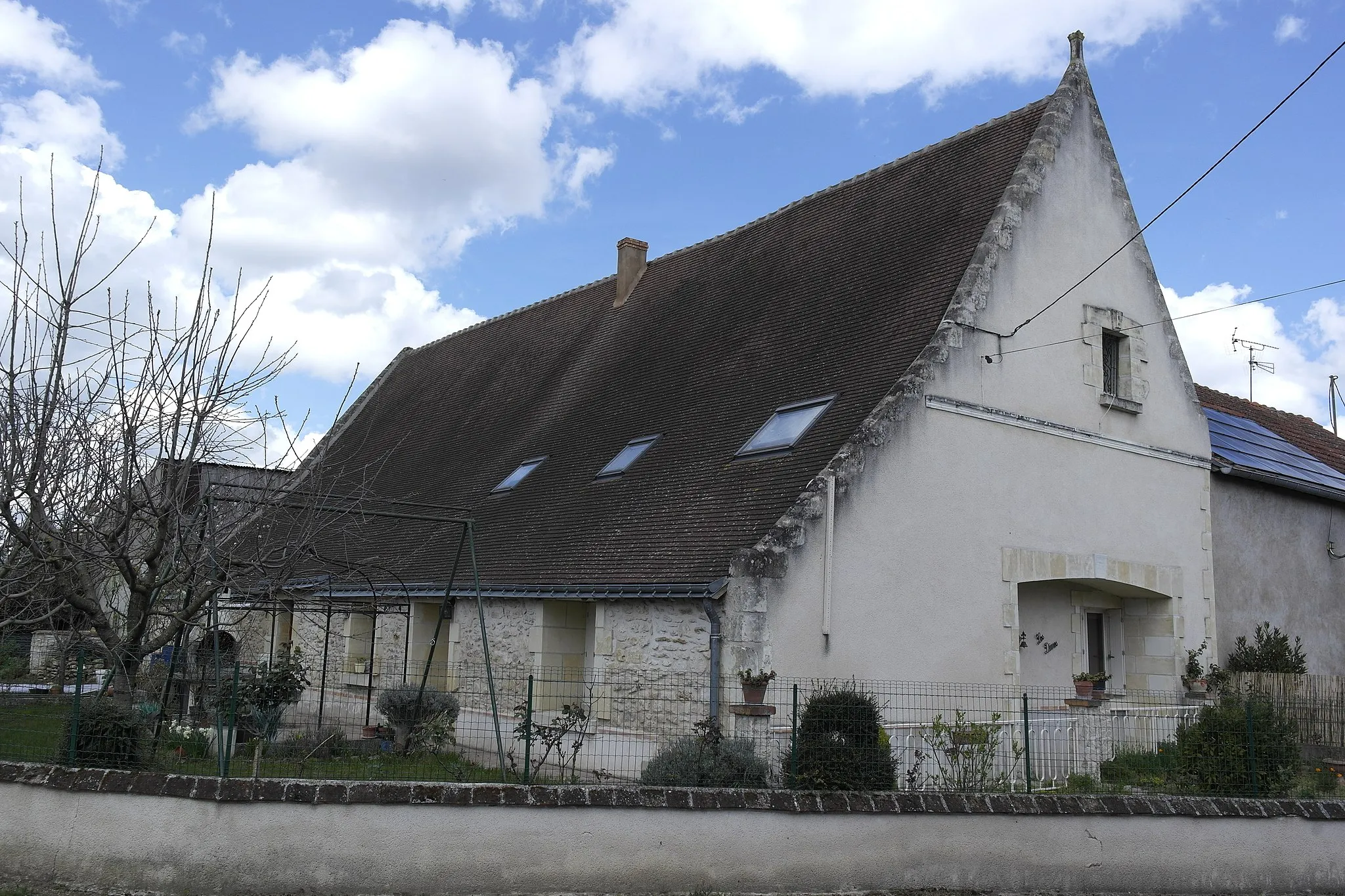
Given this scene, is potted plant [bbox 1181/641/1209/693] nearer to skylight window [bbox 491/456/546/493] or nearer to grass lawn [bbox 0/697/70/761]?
skylight window [bbox 491/456/546/493]

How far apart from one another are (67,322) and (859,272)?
8.39 meters

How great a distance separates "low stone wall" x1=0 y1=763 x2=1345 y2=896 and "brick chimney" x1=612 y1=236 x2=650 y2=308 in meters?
11.6

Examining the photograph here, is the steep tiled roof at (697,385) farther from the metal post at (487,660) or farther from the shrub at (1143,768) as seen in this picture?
the shrub at (1143,768)

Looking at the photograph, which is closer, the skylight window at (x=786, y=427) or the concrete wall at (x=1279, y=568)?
the skylight window at (x=786, y=427)

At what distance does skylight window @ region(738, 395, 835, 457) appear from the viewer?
431 inches

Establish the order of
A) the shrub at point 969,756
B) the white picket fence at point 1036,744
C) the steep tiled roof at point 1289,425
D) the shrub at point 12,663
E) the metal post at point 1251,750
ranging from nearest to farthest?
the shrub at point 969,756 → the white picket fence at point 1036,744 → the metal post at point 1251,750 → the shrub at point 12,663 → the steep tiled roof at point 1289,425

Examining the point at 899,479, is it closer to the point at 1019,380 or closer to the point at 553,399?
the point at 1019,380

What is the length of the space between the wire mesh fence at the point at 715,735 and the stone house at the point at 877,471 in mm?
328

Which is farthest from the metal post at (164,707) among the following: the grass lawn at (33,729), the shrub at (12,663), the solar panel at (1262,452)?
the solar panel at (1262,452)

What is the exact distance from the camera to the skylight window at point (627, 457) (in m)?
12.9

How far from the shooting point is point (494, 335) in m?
21.1

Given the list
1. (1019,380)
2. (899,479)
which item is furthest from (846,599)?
(1019,380)

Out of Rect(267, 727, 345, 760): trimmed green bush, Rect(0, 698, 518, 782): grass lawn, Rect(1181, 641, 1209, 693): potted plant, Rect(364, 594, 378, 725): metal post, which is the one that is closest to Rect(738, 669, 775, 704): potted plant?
Rect(0, 698, 518, 782): grass lawn

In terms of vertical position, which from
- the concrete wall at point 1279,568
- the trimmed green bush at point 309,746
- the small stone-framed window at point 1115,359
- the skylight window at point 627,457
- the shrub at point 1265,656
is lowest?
the trimmed green bush at point 309,746
